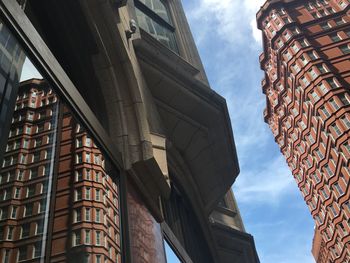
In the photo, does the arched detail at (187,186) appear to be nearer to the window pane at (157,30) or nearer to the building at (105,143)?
the building at (105,143)

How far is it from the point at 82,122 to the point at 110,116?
4.38 feet

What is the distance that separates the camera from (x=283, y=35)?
6119cm

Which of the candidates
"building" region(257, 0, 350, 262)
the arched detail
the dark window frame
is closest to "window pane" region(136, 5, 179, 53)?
the arched detail

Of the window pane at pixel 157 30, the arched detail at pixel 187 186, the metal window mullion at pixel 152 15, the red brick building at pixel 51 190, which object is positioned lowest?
the red brick building at pixel 51 190

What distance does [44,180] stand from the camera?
137 inches

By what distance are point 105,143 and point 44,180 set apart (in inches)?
70.9

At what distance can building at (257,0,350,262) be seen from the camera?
50.7 m

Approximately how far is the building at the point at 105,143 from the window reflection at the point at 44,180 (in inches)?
0.5

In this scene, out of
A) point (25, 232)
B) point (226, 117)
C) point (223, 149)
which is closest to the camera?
point (25, 232)

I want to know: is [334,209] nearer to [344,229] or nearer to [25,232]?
[344,229]

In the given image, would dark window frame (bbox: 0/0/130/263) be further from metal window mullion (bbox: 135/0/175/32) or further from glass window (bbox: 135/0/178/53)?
metal window mullion (bbox: 135/0/175/32)

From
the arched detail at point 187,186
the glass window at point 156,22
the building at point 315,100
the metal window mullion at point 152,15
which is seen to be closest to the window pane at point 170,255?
the arched detail at point 187,186

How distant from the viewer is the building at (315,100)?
50.7 metres

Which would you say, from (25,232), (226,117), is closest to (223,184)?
(226,117)
